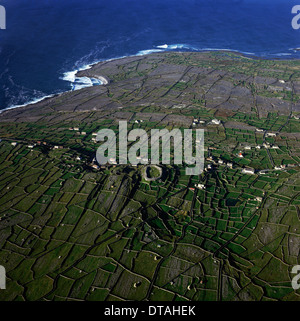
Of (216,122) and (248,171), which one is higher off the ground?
(216,122)

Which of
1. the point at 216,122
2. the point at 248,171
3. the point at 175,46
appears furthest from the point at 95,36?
the point at 248,171

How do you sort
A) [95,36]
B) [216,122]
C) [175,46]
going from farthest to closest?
[95,36], [175,46], [216,122]

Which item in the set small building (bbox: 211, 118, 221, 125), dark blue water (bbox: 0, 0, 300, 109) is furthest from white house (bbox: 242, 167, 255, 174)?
dark blue water (bbox: 0, 0, 300, 109)

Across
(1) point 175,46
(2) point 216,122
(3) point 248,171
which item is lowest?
(3) point 248,171

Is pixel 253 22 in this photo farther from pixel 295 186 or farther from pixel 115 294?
pixel 115 294

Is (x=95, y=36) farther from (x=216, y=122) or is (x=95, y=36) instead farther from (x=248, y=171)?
(x=248, y=171)

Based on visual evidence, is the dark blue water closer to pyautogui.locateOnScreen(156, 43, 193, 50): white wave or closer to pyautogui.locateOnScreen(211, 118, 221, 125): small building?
pyautogui.locateOnScreen(156, 43, 193, 50): white wave

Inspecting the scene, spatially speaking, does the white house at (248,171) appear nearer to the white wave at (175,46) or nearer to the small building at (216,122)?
the small building at (216,122)

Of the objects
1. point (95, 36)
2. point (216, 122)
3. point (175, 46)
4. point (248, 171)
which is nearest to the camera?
point (248, 171)

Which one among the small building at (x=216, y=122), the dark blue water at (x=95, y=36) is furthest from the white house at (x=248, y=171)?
the dark blue water at (x=95, y=36)
